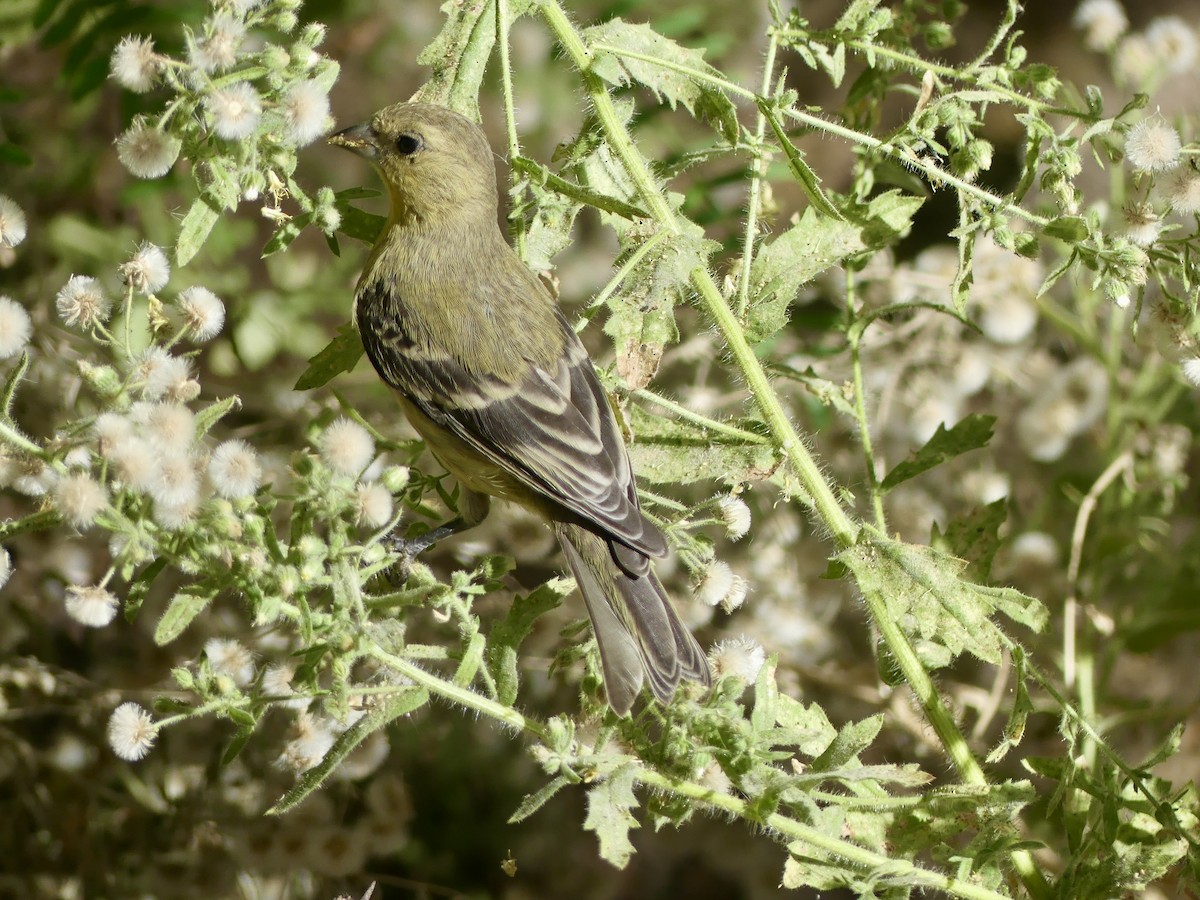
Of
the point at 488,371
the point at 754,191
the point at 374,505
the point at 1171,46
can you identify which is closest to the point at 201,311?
the point at 374,505

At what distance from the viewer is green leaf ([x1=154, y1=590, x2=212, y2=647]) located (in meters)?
1.82

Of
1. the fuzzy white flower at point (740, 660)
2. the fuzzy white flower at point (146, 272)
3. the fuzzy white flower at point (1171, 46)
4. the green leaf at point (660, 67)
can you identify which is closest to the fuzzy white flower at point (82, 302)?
the fuzzy white flower at point (146, 272)

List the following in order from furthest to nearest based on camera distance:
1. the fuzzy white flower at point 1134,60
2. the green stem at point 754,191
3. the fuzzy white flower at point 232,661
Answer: the fuzzy white flower at point 1134,60, the green stem at point 754,191, the fuzzy white flower at point 232,661

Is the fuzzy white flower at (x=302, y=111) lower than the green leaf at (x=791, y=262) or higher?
higher

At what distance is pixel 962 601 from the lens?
1984 millimetres

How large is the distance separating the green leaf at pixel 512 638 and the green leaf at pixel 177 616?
0.43 metres

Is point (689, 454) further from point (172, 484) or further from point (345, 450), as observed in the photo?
point (172, 484)

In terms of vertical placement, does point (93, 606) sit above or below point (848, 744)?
above

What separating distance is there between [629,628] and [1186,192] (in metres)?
1.10

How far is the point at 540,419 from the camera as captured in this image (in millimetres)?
2391

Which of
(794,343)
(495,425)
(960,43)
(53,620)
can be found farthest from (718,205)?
(960,43)

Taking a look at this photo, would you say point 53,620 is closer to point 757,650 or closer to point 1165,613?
point 757,650

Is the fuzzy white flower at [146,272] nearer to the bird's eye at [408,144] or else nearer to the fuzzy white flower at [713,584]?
the bird's eye at [408,144]

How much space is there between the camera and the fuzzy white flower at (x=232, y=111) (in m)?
1.78
